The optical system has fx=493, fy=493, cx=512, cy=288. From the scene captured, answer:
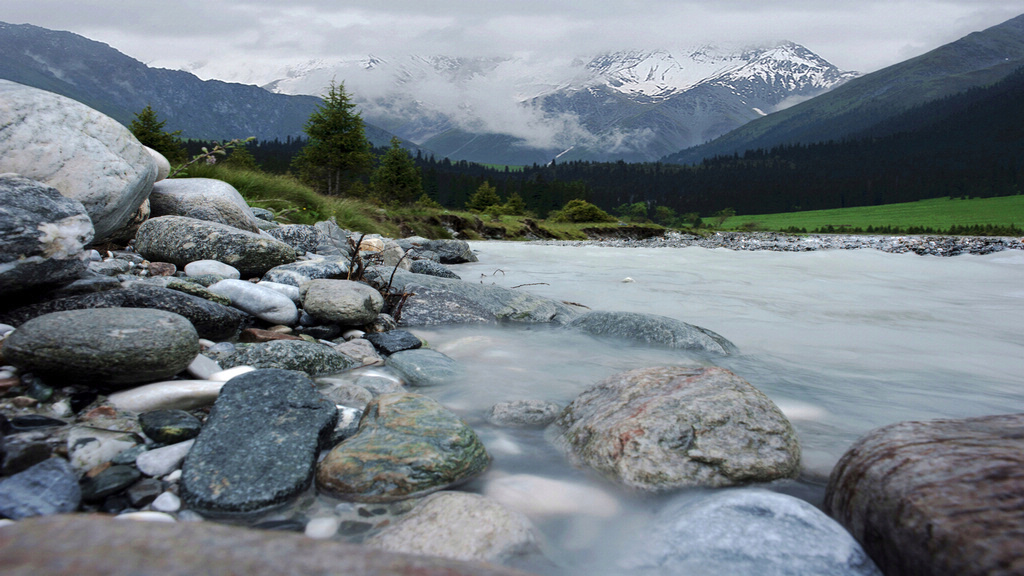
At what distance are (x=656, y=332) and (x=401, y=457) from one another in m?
3.36

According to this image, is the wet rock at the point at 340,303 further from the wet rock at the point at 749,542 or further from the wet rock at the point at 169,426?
the wet rock at the point at 749,542

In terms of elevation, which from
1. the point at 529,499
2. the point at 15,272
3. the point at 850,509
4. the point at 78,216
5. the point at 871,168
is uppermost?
the point at 871,168

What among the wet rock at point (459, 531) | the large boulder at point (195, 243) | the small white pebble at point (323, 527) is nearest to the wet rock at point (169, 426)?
the small white pebble at point (323, 527)

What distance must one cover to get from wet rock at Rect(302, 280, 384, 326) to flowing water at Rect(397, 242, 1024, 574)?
2.33 feet

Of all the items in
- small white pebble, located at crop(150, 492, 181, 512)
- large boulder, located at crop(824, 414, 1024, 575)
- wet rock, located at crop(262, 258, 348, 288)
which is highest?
wet rock, located at crop(262, 258, 348, 288)

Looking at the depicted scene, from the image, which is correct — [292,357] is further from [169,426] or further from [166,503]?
[166,503]

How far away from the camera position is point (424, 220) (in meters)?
26.9

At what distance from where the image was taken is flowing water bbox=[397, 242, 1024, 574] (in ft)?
7.30

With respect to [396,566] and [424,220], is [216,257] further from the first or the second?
[424,220]

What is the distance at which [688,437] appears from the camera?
2305mm

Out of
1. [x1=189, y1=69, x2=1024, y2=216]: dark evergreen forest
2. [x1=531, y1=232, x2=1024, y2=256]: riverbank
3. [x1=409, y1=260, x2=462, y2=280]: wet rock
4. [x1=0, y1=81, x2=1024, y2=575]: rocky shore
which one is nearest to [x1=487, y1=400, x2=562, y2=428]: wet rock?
[x1=0, y1=81, x2=1024, y2=575]: rocky shore

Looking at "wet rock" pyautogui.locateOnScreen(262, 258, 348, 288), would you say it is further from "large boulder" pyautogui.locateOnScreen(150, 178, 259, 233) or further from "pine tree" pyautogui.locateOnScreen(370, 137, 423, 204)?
"pine tree" pyautogui.locateOnScreen(370, 137, 423, 204)

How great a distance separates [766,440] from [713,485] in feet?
1.23

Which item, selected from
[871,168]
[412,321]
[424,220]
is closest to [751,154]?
[871,168]
